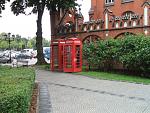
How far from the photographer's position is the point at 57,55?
88.2ft

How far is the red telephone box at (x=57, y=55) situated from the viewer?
26.3m

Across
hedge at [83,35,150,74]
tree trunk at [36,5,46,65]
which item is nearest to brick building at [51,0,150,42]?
tree trunk at [36,5,46,65]

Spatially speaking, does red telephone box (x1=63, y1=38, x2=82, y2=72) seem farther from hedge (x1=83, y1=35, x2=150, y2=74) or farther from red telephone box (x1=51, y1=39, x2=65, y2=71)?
hedge (x1=83, y1=35, x2=150, y2=74)

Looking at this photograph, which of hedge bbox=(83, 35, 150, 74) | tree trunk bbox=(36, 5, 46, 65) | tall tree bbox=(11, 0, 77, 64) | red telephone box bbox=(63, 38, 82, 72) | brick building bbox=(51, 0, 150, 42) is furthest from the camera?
tree trunk bbox=(36, 5, 46, 65)

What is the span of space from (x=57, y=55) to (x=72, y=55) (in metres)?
2.12

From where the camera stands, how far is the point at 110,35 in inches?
1190

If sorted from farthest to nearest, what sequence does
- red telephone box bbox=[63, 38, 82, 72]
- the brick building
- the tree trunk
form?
1. the tree trunk
2. the brick building
3. red telephone box bbox=[63, 38, 82, 72]

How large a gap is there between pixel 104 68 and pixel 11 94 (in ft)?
67.8

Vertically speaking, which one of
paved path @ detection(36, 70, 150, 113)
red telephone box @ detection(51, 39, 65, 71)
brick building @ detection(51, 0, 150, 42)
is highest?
brick building @ detection(51, 0, 150, 42)

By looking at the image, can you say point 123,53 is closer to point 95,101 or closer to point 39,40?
point 95,101

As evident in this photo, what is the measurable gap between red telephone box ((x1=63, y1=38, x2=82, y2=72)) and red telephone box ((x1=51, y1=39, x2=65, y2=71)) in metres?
0.77

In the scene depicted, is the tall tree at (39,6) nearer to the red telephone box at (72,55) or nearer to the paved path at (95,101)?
the red telephone box at (72,55)

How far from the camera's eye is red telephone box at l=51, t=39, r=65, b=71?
26.3m

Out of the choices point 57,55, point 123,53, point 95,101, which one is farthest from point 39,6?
point 95,101
